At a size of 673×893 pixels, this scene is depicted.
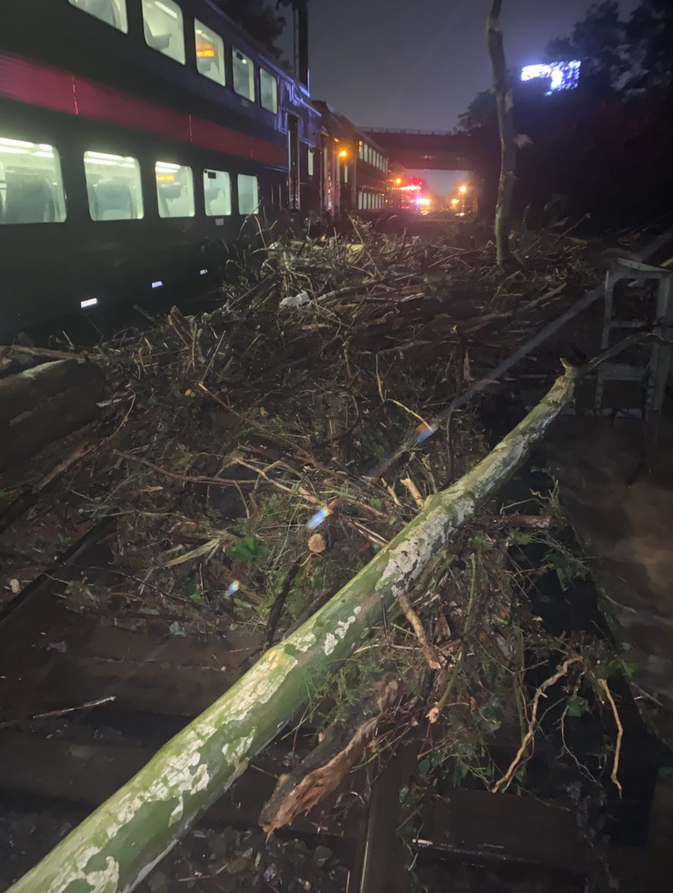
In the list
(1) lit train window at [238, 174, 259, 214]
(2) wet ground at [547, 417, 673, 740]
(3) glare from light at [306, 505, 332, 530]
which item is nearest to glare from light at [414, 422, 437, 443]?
(3) glare from light at [306, 505, 332, 530]

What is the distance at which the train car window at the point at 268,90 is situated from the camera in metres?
10.8

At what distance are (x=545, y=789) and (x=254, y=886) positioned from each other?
1.31 m

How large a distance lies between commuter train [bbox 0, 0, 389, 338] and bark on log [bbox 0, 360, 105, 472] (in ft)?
3.04

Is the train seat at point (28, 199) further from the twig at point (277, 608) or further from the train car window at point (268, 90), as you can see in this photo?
the train car window at point (268, 90)

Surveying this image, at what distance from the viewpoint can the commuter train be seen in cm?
519

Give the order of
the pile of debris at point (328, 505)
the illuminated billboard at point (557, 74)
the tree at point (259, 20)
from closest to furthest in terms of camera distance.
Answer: the pile of debris at point (328, 505)
the illuminated billboard at point (557, 74)
the tree at point (259, 20)

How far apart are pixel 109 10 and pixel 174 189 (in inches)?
77.3

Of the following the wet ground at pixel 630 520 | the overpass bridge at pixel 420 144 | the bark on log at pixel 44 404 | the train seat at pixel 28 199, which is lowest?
the wet ground at pixel 630 520

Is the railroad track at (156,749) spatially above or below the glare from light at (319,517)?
below

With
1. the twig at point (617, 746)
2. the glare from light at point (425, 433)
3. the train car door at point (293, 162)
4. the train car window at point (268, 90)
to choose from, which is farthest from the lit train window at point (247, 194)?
the twig at point (617, 746)

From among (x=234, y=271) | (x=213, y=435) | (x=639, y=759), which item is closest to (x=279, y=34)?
(x=234, y=271)

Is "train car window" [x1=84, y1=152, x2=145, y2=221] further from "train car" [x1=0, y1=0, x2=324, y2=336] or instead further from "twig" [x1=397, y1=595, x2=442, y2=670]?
"twig" [x1=397, y1=595, x2=442, y2=670]

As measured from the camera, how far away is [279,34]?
41.8 m

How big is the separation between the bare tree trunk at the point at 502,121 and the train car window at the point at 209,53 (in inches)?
166
